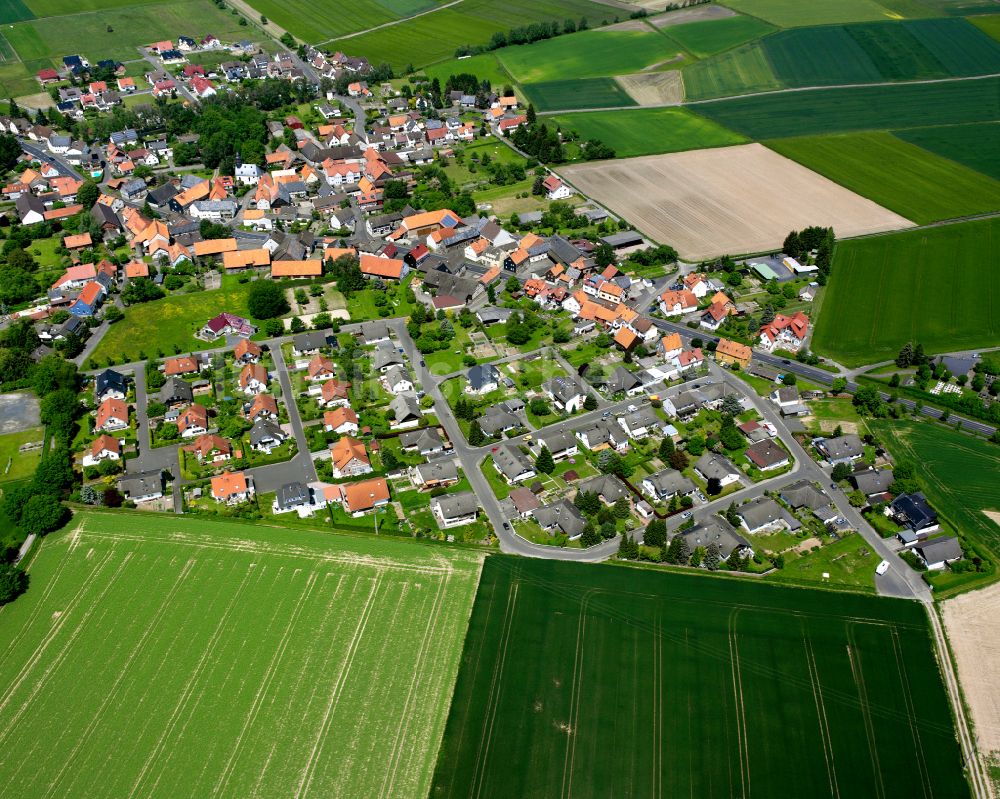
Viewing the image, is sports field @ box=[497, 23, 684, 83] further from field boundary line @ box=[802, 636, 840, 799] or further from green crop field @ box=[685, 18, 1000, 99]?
field boundary line @ box=[802, 636, 840, 799]

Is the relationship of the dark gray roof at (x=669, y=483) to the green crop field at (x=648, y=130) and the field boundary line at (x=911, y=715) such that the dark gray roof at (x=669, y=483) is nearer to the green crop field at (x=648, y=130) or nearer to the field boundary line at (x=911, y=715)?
the field boundary line at (x=911, y=715)

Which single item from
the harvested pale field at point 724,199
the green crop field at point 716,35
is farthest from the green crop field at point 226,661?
the green crop field at point 716,35

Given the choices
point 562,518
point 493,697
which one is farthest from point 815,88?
point 493,697

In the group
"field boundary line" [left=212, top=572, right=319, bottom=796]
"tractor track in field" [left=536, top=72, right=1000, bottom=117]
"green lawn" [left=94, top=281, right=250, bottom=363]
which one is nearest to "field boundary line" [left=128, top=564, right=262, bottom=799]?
"field boundary line" [left=212, top=572, right=319, bottom=796]

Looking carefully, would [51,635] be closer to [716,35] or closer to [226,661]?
[226,661]

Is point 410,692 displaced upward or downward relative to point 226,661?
upward
